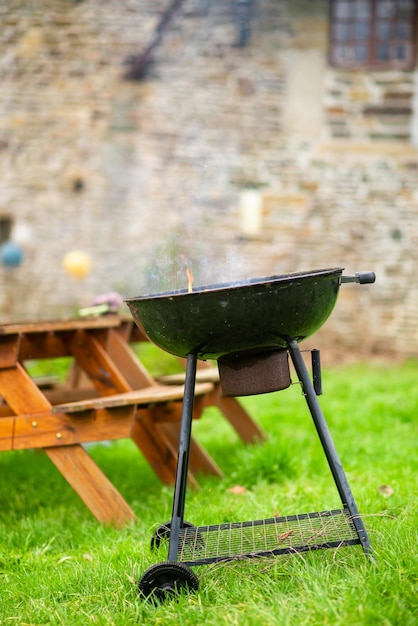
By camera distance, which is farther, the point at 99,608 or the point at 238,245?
the point at 238,245

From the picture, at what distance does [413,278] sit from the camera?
29.8 feet

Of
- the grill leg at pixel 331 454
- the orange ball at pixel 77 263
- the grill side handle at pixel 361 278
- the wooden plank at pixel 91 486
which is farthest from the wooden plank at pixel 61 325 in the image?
the orange ball at pixel 77 263

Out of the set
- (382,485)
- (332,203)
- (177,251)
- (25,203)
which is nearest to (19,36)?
(25,203)

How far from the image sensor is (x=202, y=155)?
9117 mm

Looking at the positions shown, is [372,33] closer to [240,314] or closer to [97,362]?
[97,362]

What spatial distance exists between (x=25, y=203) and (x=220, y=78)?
2.65 m

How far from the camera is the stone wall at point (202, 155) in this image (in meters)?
9.05

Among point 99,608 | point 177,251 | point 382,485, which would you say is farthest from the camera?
point 177,251

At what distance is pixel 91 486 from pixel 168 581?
99 centimetres

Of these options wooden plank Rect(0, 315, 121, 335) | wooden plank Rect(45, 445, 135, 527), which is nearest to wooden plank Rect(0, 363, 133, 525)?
wooden plank Rect(45, 445, 135, 527)

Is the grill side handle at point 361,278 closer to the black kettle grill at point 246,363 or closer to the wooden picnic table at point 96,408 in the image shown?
the black kettle grill at point 246,363

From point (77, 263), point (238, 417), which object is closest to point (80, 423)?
point (238, 417)

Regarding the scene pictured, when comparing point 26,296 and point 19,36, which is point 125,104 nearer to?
point 19,36

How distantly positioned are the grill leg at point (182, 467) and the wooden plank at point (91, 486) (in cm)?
76
